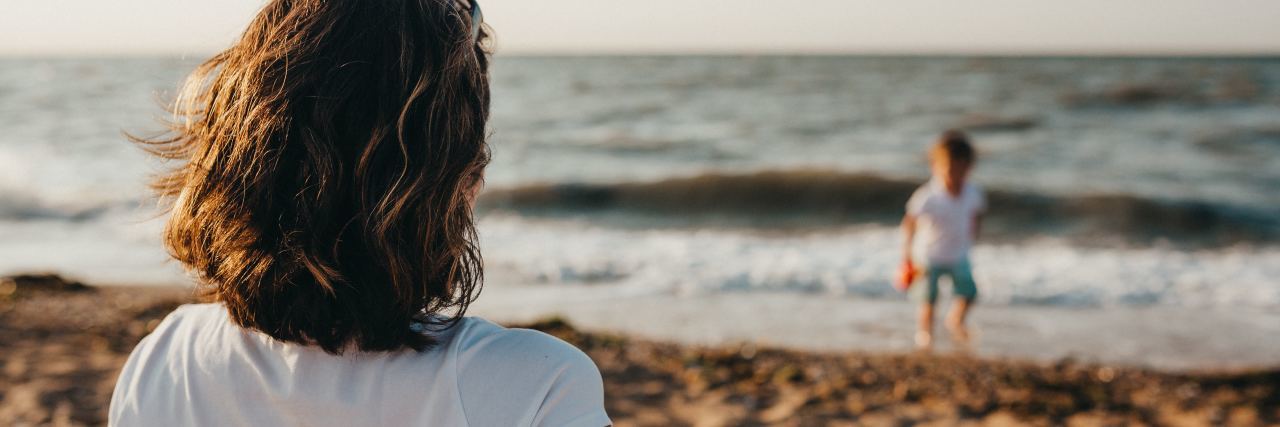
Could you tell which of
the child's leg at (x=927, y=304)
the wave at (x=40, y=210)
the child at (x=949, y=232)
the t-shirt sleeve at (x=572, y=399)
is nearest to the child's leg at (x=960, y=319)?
the child at (x=949, y=232)

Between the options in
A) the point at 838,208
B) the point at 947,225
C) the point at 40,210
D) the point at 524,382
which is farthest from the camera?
the point at 838,208

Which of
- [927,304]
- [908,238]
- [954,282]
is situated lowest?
[927,304]

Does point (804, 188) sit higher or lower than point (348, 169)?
lower

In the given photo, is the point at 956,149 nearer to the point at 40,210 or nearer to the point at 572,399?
the point at 572,399

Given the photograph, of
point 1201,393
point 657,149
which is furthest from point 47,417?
point 657,149

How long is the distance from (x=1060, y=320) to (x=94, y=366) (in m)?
5.74

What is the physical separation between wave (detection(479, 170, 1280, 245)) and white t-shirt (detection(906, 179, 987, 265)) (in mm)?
4402

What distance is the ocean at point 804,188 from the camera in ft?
24.8

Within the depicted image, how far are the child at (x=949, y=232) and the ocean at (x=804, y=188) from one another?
3.46 feet

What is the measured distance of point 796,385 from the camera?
473cm

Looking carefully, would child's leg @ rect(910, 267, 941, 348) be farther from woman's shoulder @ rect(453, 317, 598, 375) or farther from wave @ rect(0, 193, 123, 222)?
wave @ rect(0, 193, 123, 222)

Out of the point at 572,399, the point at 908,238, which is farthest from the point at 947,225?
the point at 572,399

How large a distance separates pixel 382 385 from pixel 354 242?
153 millimetres

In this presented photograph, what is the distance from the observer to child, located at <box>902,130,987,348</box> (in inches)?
228
